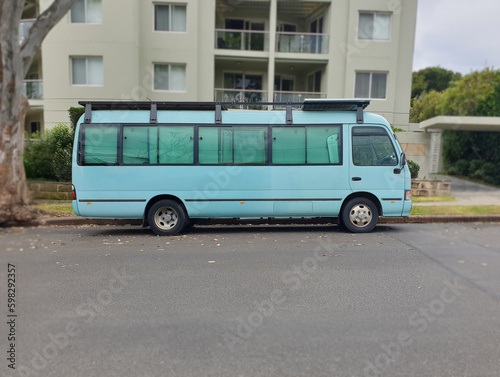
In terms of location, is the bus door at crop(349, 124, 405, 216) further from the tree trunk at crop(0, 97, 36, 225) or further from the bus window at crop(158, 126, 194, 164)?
the tree trunk at crop(0, 97, 36, 225)

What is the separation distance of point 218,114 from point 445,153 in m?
15.6

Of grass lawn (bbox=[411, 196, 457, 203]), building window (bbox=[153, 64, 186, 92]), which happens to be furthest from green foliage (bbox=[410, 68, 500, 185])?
building window (bbox=[153, 64, 186, 92])

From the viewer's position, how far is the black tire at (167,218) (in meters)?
8.47

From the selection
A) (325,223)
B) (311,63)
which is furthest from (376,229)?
(311,63)

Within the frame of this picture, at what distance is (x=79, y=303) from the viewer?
14.9 ft

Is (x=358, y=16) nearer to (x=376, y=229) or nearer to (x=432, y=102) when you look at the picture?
(x=432, y=102)

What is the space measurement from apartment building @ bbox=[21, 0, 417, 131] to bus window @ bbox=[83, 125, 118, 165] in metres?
12.3

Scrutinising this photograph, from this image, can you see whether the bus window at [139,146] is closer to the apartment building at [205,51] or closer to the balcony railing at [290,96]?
the apartment building at [205,51]

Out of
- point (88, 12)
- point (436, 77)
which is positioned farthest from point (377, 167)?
point (436, 77)

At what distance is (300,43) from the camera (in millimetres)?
22000

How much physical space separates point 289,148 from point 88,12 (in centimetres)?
1622

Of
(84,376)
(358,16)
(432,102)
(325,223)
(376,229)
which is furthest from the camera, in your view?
(432,102)

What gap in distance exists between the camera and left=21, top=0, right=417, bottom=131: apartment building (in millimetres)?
19453

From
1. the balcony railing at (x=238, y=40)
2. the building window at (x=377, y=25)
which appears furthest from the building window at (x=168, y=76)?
the building window at (x=377, y=25)
